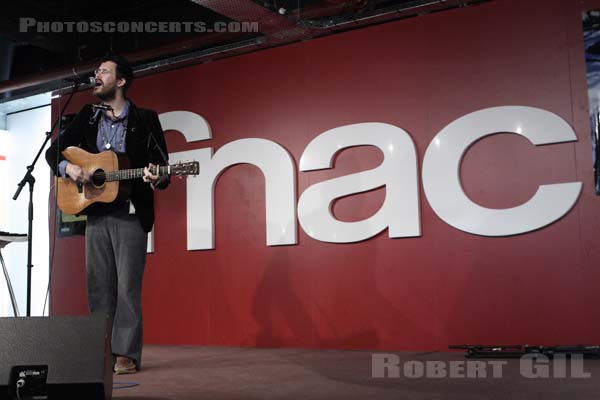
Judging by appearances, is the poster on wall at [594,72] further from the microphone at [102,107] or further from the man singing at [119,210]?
the microphone at [102,107]

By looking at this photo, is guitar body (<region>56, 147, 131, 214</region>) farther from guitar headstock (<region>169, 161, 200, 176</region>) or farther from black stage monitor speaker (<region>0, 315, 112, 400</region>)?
black stage monitor speaker (<region>0, 315, 112, 400</region>)

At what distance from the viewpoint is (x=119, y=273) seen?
3.51 m

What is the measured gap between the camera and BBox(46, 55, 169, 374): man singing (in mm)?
3453

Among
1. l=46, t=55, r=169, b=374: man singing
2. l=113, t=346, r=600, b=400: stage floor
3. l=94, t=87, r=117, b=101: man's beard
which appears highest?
l=94, t=87, r=117, b=101: man's beard

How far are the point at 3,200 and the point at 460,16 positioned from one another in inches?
221

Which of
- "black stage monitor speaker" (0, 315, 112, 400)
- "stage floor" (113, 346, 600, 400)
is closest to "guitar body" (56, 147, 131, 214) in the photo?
"stage floor" (113, 346, 600, 400)

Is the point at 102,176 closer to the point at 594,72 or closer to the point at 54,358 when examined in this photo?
the point at 54,358

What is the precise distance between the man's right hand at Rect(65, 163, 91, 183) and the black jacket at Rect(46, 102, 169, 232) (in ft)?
0.47

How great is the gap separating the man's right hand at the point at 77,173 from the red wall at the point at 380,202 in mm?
1754

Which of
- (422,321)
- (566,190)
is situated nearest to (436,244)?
(422,321)

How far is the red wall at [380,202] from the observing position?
4.04 metres

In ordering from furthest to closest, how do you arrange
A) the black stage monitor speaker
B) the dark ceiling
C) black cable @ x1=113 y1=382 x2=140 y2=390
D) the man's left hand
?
the dark ceiling
the man's left hand
black cable @ x1=113 y1=382 x2=140 y2=390
the black stage monitor speaker

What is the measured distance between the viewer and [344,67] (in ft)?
15.8

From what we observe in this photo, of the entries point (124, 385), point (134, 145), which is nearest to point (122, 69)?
point (134, 145)
